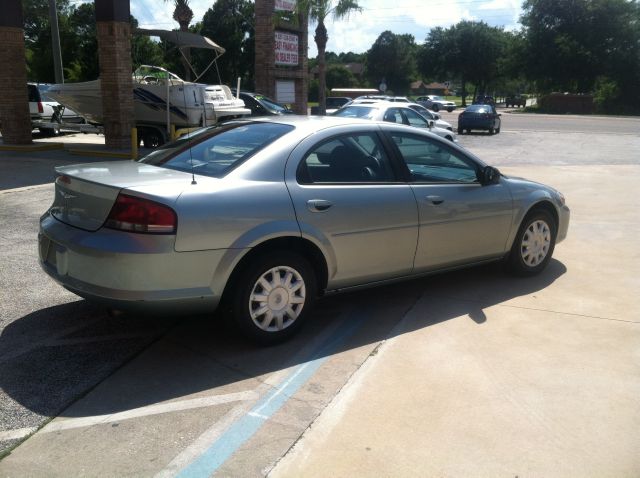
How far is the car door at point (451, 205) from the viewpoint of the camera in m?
5.16

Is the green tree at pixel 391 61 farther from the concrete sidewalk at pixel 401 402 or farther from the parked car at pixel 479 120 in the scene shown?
the concrete sidewalk at pixel 401 402

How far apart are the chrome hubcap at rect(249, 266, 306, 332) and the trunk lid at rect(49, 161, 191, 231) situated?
33.1 inches

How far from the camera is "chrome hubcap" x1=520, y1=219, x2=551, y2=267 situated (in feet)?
20.0

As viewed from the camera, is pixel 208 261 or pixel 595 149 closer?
pixel 208 261

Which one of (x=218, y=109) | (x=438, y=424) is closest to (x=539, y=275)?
(x=438, y=424)

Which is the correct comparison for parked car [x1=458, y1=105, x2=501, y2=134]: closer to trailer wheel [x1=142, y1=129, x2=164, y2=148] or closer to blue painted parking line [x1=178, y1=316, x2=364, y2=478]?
trailer wheel [x1=142, y1=129, x2=164, y2=148]

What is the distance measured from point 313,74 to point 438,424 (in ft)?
272

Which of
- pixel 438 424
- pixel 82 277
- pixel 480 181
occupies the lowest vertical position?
pixel 438 424

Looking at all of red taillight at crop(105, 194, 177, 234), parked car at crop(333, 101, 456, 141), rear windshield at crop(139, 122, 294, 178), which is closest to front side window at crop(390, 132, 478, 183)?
rear windshield at crop(139, 122, 294, 178)

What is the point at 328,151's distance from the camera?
4.73 meters

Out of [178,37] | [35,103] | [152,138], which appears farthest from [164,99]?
[35,103]

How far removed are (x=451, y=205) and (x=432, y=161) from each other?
1.63ft

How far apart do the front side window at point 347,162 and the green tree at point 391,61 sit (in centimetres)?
9162

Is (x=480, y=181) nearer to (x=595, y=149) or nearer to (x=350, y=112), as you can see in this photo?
(x=350, y=112)
